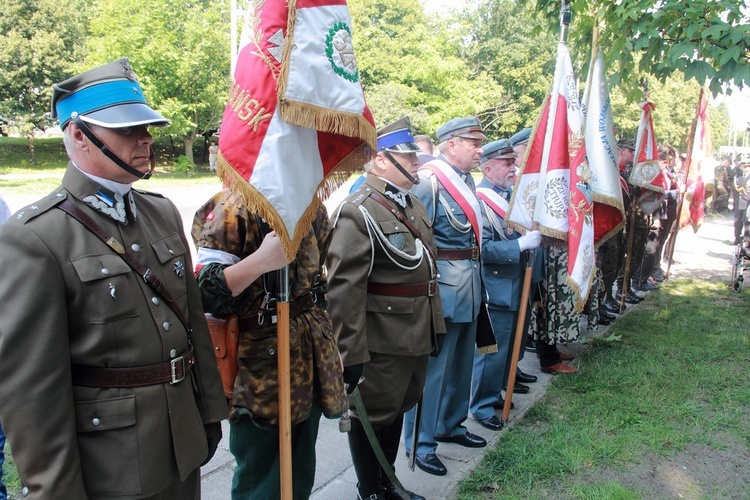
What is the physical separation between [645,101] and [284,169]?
6793mm

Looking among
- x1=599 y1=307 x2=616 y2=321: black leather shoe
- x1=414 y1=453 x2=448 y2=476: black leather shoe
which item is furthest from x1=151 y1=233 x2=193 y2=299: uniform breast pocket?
x1=599 y1=307 x2=616 y2=321: black leather shoe

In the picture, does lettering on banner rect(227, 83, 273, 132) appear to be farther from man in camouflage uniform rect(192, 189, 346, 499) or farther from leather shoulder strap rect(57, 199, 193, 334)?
leather shoulder strap rect(57, 199, 193, 334)

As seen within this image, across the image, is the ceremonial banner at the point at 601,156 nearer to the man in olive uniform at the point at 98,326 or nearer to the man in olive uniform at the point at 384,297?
the man in olive uniform at the point at 384,297

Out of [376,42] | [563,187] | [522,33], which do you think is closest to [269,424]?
[563,187]

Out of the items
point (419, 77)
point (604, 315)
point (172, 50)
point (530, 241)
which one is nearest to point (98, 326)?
point (530, 241)

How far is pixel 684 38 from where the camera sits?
16.4 feet

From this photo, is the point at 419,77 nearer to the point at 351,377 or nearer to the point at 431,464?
the point at 431,464

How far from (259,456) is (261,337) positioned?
50 cm

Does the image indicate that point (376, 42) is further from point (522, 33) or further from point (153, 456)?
point (153, 456)

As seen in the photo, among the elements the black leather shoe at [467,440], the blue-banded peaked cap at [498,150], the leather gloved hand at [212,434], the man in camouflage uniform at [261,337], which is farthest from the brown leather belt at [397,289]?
the blue-banded peaked cap at [498,150]

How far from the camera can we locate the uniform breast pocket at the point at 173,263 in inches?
77.0

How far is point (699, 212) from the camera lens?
10.6m

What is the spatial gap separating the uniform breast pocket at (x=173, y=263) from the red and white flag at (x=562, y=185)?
9.63 feet

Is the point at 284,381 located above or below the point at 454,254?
below
